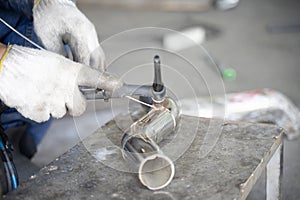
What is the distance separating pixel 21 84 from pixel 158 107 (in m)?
0.35

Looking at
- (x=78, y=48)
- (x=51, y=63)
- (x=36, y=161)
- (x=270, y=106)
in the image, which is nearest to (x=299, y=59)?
(x=270, y=106)

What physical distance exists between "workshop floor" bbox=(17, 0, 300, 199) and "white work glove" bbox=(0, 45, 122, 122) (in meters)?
0.56

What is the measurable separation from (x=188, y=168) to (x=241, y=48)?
7.37 ft

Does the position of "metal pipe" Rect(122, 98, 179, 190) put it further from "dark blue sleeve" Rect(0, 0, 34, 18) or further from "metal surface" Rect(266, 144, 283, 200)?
"dark blue sleeve" Rect(0, 0, 34, 18)

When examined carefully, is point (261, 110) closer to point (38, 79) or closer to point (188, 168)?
point (188, 168)

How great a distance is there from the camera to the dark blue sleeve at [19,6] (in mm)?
1618

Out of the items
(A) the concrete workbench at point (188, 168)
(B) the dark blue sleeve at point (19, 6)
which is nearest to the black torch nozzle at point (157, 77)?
(A) the concrete workbench at point (188, 168)

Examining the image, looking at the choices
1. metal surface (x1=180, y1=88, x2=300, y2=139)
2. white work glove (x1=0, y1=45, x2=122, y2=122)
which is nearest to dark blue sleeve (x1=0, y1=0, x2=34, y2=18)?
white work glove (x1=0, y1=45, x2=122, y2=122)

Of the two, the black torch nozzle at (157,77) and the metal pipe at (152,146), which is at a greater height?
the black torch nozzle at (157,77)

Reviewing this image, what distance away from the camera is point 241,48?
11.1 ft

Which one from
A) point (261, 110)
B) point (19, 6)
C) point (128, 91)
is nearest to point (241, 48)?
point (261, 110)

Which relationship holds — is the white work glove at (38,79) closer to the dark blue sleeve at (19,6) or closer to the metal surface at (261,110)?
the dark blue sleeve at (19,6)

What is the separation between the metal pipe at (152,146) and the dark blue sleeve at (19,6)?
600 mm

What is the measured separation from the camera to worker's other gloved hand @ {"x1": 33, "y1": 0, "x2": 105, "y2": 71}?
59.5 inches
